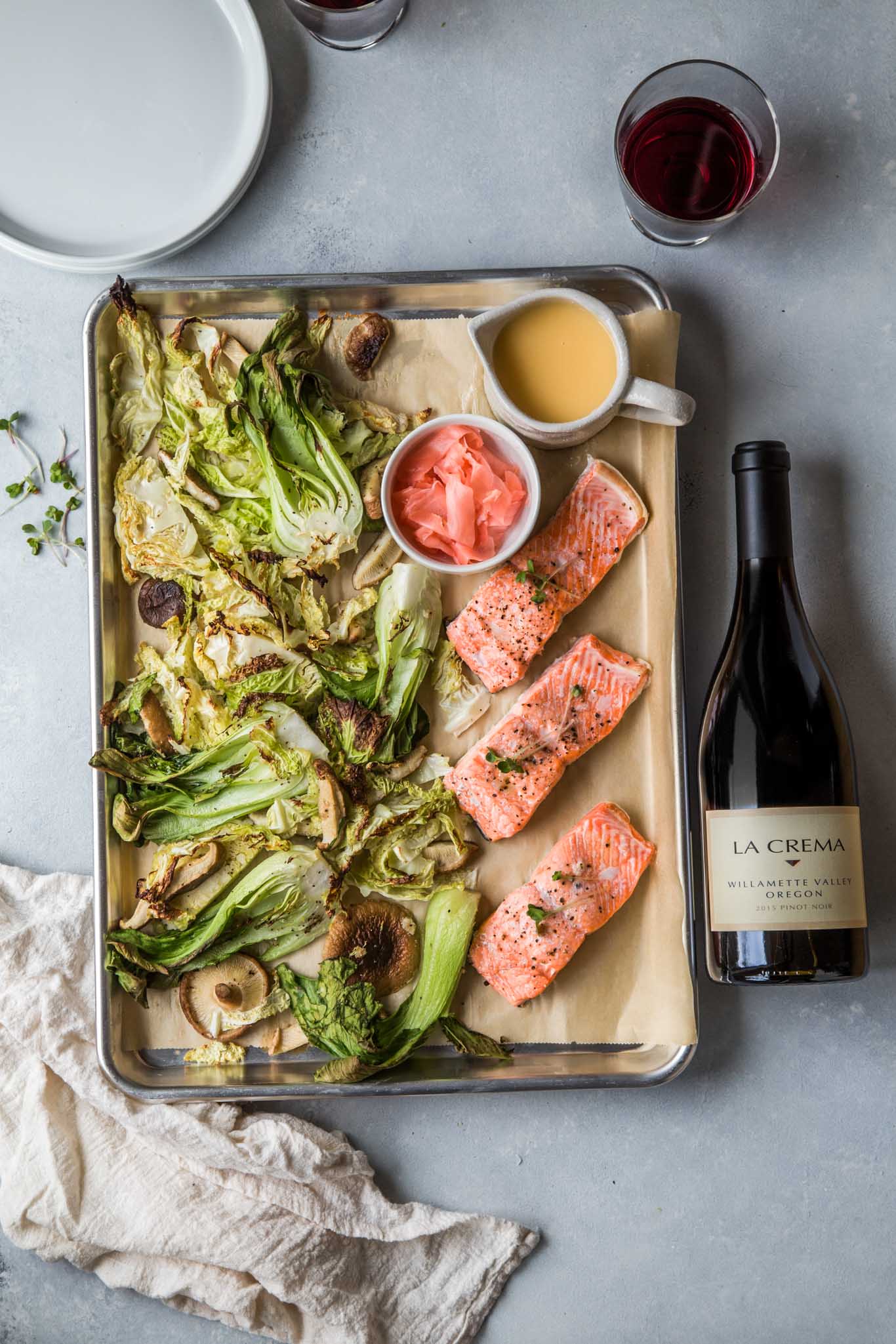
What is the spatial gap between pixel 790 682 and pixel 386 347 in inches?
→ 50.9

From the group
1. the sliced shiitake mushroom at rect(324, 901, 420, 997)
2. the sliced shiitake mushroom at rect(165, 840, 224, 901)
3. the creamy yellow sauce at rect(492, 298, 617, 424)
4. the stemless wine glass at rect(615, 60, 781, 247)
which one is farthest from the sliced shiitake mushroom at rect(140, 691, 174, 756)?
the stemless wine glass at rect(615, 60, 781, 247)

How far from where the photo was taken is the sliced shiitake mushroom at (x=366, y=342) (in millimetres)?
2311

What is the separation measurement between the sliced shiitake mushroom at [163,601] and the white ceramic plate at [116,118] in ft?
2.82

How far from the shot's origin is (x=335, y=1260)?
7.77ft

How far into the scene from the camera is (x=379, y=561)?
230 cm

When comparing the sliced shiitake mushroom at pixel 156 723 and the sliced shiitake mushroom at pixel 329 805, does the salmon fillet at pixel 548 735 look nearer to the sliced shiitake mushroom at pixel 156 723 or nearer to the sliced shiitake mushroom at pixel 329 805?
the sliced shiitake mushroom at pixel 329 805

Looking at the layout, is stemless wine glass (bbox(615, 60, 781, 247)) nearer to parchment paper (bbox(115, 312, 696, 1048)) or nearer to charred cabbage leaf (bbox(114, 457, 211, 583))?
parchment paper (bbox(115, 312, 696, 1048))

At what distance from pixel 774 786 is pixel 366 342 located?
4.76ft

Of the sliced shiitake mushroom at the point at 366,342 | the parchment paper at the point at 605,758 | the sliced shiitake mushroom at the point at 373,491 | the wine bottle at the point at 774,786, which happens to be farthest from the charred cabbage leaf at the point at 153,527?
the wine bottle at the point at 774,786

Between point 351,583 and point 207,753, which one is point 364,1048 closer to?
point 207,753

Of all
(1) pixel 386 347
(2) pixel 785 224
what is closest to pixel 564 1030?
(1) pixel 386 347

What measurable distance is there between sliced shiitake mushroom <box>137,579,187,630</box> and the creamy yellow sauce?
0.93 m

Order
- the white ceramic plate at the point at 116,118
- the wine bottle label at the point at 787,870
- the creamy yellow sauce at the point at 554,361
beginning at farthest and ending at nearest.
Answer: the white ceramic plate at the point at 116,118
the creamy yellow sauce at the point at 554,361
the wine bottle label at the point at 787,870

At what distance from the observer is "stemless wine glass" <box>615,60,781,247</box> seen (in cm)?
226
